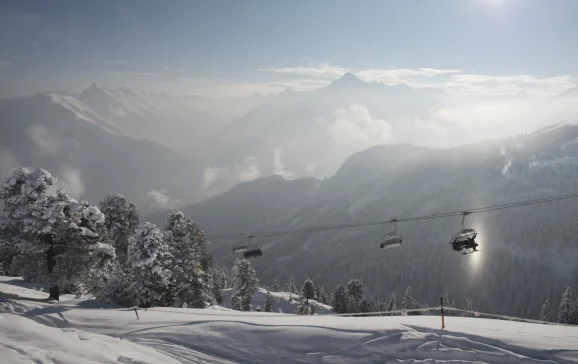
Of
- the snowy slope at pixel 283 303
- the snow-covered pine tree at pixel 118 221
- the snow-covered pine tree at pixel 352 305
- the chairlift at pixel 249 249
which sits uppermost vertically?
the snow-covered pine tree at pixel 118 221

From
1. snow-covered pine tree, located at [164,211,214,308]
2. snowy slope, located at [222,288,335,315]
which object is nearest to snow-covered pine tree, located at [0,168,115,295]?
snow-covered pine tree, located at [164,211,214,308]

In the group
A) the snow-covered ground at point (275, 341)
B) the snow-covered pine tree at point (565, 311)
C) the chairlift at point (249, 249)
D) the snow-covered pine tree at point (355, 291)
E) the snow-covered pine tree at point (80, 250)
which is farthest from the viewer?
the snow-covered pine tree at point (355, 291)

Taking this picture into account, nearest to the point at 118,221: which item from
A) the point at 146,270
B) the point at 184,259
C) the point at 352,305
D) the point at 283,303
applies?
the point at 184,259

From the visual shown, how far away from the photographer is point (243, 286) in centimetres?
7962

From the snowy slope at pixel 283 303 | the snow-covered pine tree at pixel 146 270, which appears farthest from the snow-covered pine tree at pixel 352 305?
the snow-covered pine tree at pixel 146 270

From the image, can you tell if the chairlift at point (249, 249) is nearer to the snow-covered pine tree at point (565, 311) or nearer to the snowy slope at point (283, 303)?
the snow-covered pine tree at point (565, 311)

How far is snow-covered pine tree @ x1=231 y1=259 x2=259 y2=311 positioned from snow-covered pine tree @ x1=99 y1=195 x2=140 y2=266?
25.3m

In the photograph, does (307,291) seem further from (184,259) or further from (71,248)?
(71,248)

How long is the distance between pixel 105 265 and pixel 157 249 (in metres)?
5.51

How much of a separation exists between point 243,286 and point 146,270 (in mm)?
41452

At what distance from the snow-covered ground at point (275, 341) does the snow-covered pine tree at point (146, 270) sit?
12834 mm

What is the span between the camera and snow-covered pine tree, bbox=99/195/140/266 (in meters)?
→ 58.4

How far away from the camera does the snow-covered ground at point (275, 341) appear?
1595 cm

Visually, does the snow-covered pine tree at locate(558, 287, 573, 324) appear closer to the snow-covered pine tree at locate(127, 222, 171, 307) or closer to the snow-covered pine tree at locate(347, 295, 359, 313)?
the snow-covered pine tree at locate(347, 295, 359, 313)
